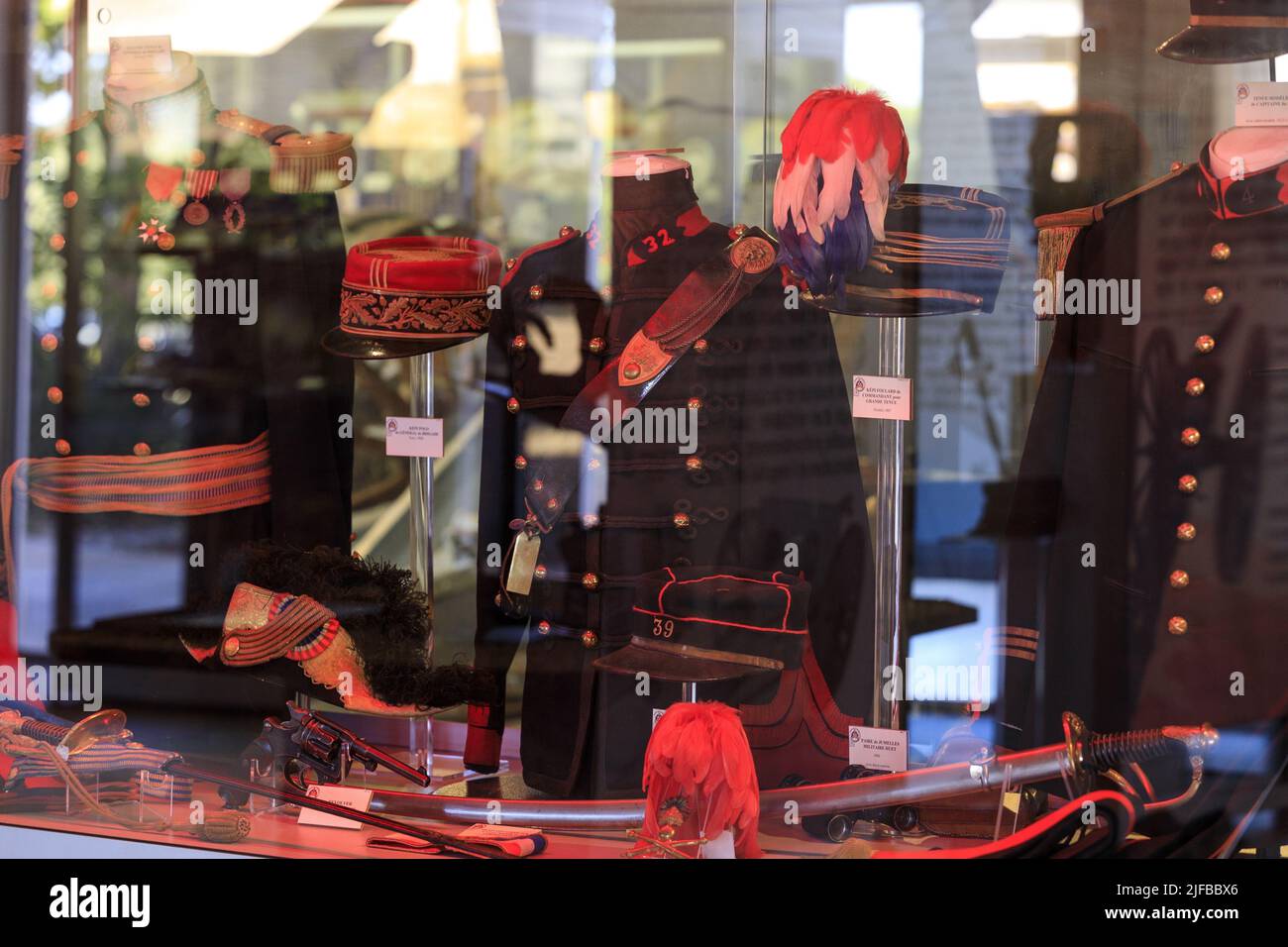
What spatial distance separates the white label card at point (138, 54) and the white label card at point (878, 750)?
1848mm

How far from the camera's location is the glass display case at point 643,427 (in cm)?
250

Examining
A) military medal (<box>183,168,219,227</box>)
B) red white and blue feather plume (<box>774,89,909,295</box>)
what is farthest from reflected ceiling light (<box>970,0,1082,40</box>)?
military medal (<box>183,168,219,227</box>)

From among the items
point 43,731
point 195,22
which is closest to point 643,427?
point 195,22

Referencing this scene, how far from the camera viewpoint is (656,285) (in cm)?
266

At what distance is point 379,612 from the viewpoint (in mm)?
2764

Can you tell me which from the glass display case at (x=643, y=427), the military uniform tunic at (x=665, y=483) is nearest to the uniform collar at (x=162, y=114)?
the glass display case at (x=643, y=427)

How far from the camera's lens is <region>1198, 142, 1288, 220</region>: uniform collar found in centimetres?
244

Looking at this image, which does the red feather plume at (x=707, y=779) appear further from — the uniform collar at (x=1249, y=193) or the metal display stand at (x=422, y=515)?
the uniform collar at (x=1249, y=193)

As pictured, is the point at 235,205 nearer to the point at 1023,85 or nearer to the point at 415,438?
the point at 415,438

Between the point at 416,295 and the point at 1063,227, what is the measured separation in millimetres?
1229

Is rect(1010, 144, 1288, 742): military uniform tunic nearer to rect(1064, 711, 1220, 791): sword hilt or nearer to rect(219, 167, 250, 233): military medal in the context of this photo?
rect(1064, 711, 1220, 791): sword hilt
